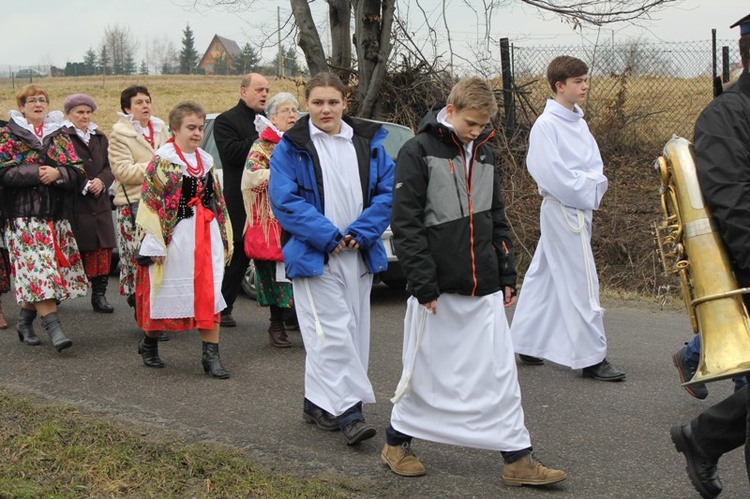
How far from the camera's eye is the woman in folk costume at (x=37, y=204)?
23.7 feet

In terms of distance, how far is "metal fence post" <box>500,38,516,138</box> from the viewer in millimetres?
12820

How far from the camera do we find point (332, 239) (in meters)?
4.99

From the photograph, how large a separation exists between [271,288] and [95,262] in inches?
77.1

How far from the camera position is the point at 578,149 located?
20.9 ft

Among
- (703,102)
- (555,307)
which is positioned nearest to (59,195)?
(555,307)

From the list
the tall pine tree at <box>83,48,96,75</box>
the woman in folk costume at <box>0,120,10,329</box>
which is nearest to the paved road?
the woman in folk costume at <box>0,120,10,329</box>

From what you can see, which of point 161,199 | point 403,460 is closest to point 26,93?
point 161,199

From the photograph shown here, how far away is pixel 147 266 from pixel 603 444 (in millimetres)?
3300

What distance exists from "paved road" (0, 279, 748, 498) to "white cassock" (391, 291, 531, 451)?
253 mm

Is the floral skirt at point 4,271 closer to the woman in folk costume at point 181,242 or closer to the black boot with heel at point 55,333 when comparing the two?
the black boot with heel at point 55,333

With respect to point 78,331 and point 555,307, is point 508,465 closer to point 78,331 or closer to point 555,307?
point 555,307

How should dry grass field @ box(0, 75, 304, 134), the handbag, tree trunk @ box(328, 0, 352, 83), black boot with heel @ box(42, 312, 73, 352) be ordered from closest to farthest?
black boot with heel @ box(42, 312, 73, 352) → the handbag → tree trunk @ box(328, 0, 352, 83) → dry grass field @ box(0, 75, 304, 134)

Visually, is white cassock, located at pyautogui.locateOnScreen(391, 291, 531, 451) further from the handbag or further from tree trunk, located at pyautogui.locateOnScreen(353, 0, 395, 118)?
tree trunk, located at pyautogui.locateOnScreen(353, 0, 395, 118)

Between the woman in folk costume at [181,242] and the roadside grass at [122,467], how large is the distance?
51.9 inches
